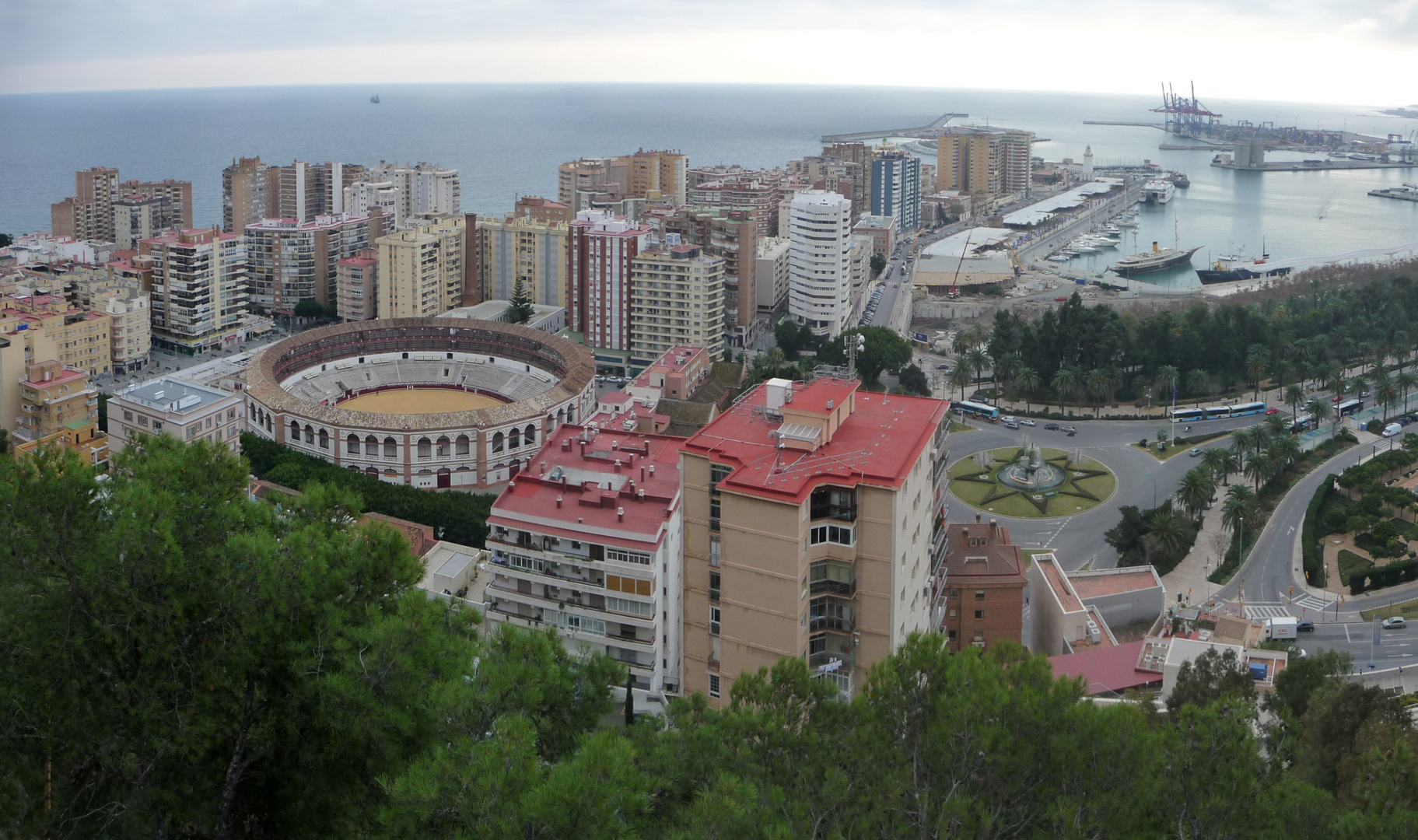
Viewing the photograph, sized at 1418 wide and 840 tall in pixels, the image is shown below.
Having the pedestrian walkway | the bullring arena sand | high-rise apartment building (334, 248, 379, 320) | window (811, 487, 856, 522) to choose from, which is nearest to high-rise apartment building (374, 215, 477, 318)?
high-rise apartment building (334, 248, 379, 320)

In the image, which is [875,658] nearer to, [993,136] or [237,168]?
[237,168]

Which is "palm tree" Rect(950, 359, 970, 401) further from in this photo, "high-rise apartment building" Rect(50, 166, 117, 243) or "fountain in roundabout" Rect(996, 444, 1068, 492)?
"high-rise apartment building" Rect(50, 166, 117, 243)

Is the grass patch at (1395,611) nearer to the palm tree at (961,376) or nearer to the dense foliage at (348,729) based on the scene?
the dense foliage at (348,729)

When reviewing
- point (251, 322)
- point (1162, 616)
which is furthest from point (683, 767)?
point (251, 322)

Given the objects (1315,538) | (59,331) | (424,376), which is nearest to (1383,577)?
(1315,538)

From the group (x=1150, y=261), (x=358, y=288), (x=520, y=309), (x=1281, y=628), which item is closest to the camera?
(x=1281, y=628)

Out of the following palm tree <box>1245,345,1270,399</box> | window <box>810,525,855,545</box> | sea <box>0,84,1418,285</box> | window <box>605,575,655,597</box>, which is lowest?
window <box>605,575,655,597</box>

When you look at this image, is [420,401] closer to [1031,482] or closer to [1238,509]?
[1031,482]
